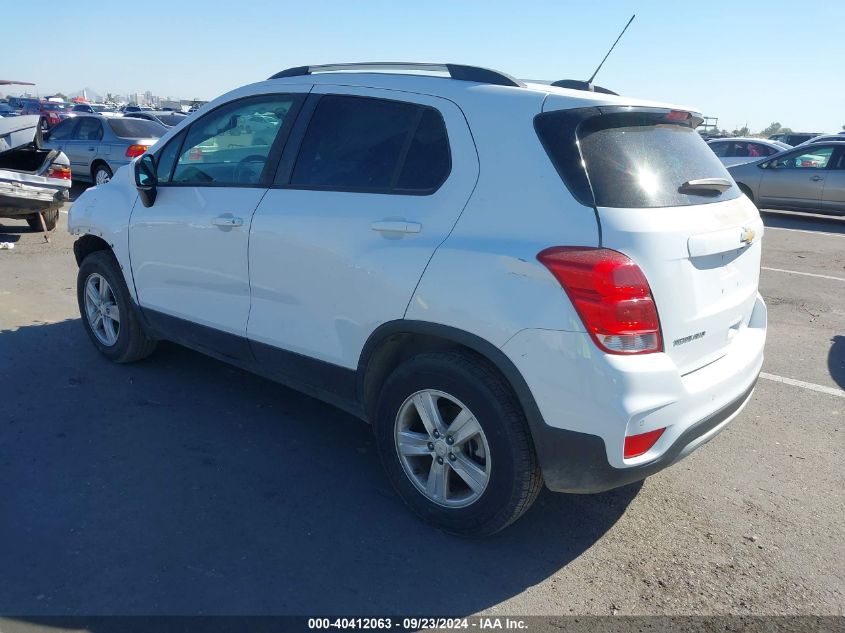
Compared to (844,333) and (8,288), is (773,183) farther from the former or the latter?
(8,288)

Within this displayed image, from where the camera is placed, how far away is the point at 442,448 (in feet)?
10.5

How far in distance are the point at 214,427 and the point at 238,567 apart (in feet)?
4.47

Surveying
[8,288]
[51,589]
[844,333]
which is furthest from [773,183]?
[51,589]

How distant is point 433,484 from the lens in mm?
3271

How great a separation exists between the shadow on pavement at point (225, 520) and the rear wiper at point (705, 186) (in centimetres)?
151

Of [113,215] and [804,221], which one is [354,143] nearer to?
[113,215]

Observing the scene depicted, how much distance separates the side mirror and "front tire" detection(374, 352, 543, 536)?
83.8 inches

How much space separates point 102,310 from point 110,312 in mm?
90

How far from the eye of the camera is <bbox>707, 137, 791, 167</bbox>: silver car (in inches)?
679

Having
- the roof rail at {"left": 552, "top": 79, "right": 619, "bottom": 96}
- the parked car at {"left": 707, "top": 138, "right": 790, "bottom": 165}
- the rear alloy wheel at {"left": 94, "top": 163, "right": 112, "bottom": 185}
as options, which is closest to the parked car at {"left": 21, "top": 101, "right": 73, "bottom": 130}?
the rear alloy wheel at {"left": 94, "top": 163, "right": 112, "bottom": 185}

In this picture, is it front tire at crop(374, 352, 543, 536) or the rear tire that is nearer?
front tire at crop(374, 352, 543, 536)

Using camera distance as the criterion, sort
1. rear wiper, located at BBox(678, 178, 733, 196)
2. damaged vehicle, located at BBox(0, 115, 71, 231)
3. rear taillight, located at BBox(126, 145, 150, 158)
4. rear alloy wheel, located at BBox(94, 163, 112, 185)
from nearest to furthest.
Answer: rear wiper, located at BBox(678, 178, 733, 196)
damaged vehicle, located at BBox(0, 115, 71, 231)
rear taillight, located at BBox(126, 145, 150, 158)
rear alloy wheel, located at BBox(94, 163, 112, 185)

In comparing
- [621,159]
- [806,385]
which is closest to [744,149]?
[806,385]

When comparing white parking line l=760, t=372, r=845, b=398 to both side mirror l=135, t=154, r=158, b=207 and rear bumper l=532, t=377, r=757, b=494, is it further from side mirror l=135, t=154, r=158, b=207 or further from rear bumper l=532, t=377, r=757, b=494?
side mirror l=135, t=154, r=158, b=207
